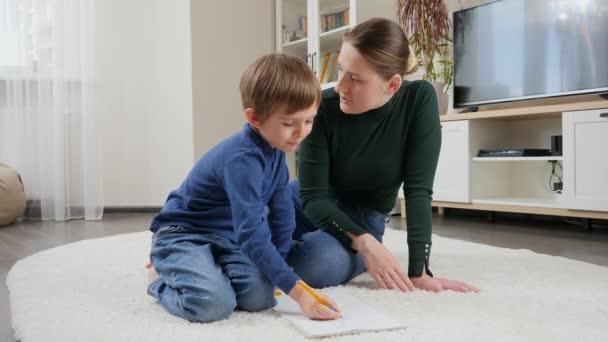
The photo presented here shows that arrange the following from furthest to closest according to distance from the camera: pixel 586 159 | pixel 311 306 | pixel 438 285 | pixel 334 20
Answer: pixel 334 20 → pixel 586 159 → pixel 438 285 → pixel 311 306

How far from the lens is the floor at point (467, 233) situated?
190 cm

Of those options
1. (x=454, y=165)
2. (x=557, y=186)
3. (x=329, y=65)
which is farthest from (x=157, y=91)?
(x=557, y=186)

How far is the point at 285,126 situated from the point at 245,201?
16cm

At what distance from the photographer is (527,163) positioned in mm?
2975

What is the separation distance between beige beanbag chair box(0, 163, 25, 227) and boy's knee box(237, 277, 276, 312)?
209 centimetres

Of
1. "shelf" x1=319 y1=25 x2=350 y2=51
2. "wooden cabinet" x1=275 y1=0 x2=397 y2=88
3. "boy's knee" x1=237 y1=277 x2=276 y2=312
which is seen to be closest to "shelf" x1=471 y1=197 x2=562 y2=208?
"wooden cabinet" x1=275 y1=0 x2=397 y2=88

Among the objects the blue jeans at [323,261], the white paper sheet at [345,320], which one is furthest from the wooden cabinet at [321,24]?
the white paper sheet at [345,320]

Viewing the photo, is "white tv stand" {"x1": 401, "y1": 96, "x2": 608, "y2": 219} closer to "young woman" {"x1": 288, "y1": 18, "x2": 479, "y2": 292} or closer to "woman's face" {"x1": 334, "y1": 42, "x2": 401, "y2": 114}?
"young woman" {"x1": 288, "y1": 18, "x2": 479, "y2": 292}

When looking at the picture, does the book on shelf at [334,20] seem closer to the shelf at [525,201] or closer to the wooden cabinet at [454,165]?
the wooden cabinet at [454,165]

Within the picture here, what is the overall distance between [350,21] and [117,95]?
5.01 feet

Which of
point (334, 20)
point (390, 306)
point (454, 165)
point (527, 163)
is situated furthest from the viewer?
point (334, 20)

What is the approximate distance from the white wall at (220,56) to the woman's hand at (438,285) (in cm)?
242

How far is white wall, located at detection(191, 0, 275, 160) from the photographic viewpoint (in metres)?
3.44

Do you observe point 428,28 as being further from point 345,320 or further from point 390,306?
point 345,320
